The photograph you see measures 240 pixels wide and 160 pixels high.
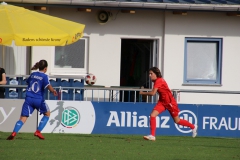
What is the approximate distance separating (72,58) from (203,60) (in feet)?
13.1

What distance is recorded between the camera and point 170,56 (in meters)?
21.0

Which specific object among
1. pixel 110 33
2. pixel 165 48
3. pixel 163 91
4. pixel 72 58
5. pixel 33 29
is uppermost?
pixel 110 33

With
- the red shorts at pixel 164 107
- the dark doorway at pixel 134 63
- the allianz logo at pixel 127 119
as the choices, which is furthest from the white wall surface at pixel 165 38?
the red shorts at pixel 164 107

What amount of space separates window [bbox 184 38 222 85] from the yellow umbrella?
5.36 meters

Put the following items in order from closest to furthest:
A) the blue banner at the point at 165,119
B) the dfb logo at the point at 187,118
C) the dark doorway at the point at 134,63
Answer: the blue banner at the point at 165,119 < the dfb logo at the point at 187,118 < the dark doorway at the point at 134,63

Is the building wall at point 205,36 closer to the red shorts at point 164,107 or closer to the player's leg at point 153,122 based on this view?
the red shorts at point 164,107

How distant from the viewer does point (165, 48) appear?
21000 millimetres

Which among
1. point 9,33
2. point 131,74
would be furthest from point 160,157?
point 131,74

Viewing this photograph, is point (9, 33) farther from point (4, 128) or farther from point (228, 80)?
point (228, 80)

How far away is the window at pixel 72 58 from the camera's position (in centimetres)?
2072

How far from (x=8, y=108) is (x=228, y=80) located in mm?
7080

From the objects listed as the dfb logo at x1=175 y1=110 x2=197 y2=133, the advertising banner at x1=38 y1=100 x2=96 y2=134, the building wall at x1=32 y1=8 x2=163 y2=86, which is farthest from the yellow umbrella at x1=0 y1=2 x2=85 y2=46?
the building wall at x1=32 y1=8 x2=163 y2=86

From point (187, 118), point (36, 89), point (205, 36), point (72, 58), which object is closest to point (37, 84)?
point (36, 89)

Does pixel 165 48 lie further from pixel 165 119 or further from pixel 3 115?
pixel 3 115
